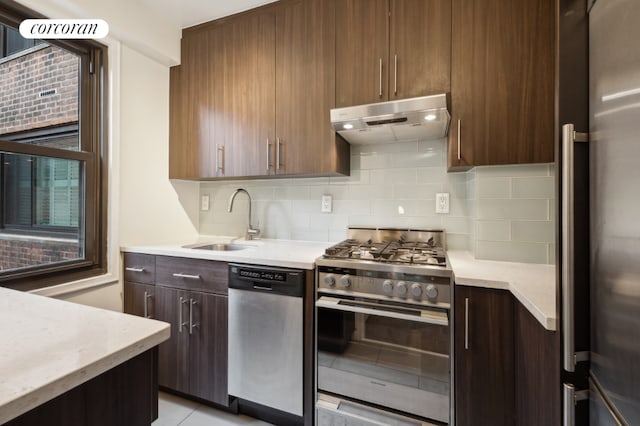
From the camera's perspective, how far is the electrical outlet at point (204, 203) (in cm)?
260

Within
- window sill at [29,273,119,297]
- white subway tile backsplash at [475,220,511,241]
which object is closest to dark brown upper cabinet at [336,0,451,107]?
white subway tile backsplash at [475,220,511,241]

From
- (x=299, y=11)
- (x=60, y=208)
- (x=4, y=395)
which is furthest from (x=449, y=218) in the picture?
(x=60, y=208)

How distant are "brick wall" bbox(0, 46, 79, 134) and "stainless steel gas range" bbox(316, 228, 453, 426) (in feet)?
5.92

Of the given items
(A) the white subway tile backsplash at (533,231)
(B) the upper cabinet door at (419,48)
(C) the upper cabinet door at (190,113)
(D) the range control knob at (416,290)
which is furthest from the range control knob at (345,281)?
(C) the upper cabinet door at (190,113)

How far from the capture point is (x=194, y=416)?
5.63ft

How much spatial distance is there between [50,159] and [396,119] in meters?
1.99

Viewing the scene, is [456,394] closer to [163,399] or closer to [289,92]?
[163,399]

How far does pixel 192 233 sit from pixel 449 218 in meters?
2.06

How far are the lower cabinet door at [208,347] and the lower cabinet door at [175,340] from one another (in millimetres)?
42

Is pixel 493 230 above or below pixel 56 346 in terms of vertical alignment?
above

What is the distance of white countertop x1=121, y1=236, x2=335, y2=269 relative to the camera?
156cm

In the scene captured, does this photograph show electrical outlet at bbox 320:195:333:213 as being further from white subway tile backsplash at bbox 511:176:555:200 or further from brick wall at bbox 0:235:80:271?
brick wall at bbox 0:235:80:271

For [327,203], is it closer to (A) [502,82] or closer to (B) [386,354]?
(B) [386,354]

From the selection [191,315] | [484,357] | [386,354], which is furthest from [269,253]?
[484,357]
